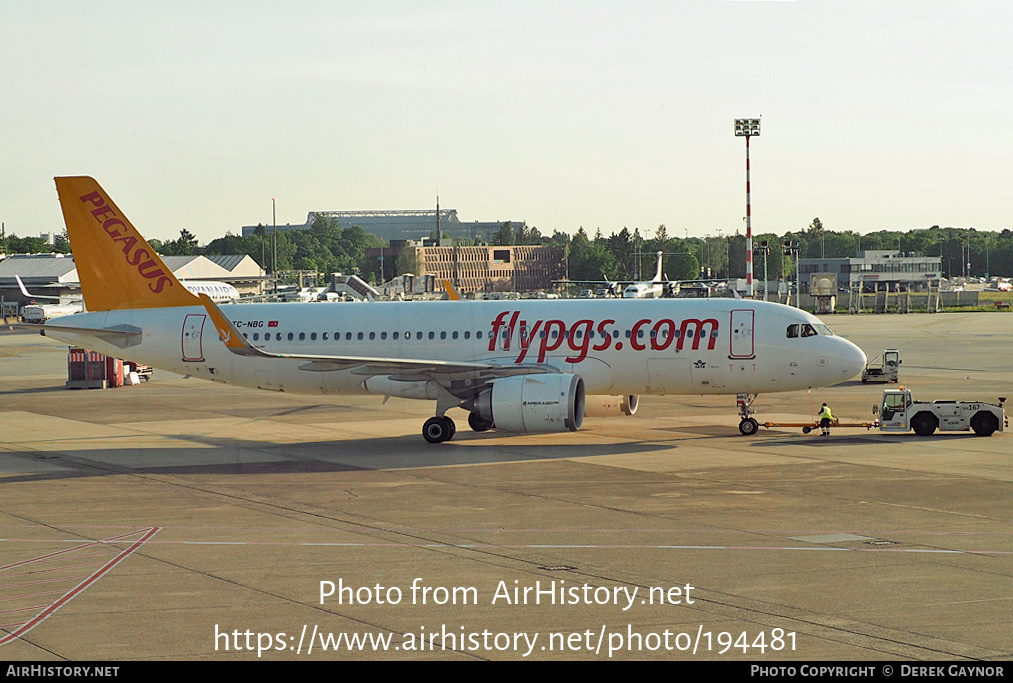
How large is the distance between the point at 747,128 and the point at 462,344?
4204 cm

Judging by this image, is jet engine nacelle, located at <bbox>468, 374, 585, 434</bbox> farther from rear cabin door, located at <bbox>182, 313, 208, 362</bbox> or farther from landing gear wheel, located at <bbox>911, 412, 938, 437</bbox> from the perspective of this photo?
rear cabin door, located at <bbox>182, 313, 208, 362</bbox>

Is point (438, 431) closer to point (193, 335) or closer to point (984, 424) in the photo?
point (193, 335)

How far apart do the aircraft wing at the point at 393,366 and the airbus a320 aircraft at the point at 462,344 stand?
6 cm

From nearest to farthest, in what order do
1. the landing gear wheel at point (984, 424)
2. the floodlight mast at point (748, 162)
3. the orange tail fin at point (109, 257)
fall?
the landing gear wheel at point (984, 424), the orange tail fin at point (109, 257), the floodlight mast at point (748, 162)

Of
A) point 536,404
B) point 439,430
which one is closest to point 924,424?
point 536,404

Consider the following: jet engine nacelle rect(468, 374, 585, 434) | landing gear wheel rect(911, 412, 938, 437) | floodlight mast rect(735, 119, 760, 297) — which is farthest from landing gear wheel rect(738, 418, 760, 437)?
floodlight mast rect(735, 119, 760, 297)

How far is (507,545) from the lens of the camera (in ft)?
66.3

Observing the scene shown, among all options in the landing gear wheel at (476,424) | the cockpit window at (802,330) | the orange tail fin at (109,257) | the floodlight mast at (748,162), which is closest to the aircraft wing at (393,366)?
the landing gear wheel at (476,424)

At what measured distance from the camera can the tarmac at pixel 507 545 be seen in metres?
14.6

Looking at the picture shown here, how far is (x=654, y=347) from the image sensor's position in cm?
3469

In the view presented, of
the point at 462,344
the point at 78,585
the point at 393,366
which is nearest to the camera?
the point at 78,585

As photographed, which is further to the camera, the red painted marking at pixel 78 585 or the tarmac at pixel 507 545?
the red painted marking at pixel 78 585

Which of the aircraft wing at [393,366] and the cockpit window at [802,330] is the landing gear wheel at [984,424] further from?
the aircraft wing at [393,366]
